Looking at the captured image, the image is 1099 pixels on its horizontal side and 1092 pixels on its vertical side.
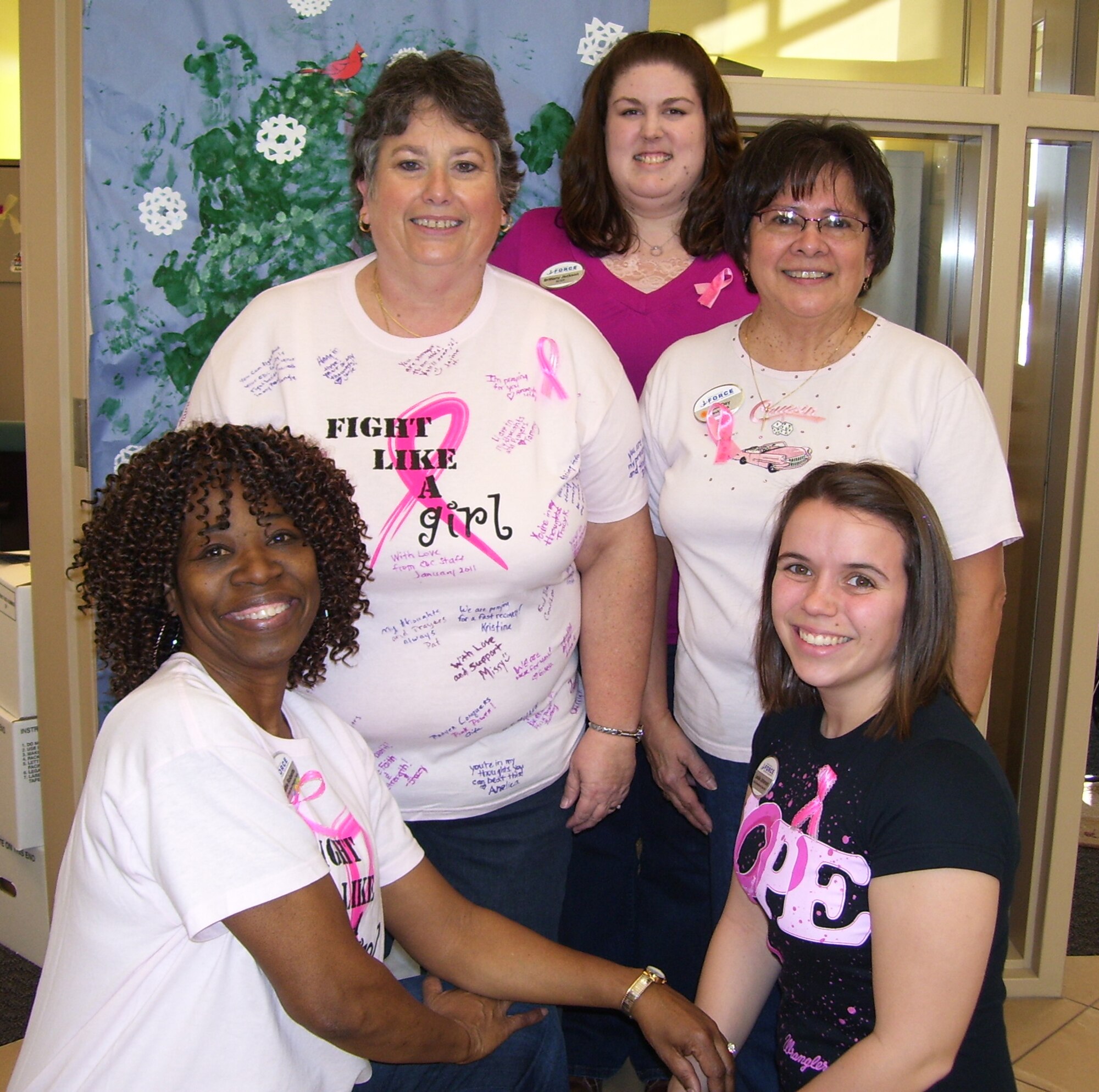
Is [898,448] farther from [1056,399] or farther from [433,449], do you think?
[1056,399]

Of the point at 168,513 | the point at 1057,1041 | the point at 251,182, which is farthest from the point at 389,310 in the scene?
the point at 1057,1041

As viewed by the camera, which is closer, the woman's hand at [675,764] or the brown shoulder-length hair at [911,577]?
the brown shoulder-length hair at [911,577]

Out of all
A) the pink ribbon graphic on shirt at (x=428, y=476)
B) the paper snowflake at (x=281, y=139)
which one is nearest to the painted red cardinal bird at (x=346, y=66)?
the paper snowflake at (x=281, y=139)

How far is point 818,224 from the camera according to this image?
1578 mm

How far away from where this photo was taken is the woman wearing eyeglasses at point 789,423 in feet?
4.98

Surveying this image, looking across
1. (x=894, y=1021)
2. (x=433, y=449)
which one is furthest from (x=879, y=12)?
(x=894, y=1021)

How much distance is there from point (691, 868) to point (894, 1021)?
0.96m

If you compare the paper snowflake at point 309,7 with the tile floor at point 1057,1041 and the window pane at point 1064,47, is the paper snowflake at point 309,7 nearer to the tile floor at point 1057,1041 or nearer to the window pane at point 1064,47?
the window pane at point 1064,47

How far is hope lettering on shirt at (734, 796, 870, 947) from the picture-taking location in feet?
3.84

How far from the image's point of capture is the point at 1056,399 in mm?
2469

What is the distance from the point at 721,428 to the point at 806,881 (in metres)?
0.73

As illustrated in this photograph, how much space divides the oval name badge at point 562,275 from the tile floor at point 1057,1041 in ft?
5.58

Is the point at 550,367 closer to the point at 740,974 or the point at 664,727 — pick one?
the point at 664,727

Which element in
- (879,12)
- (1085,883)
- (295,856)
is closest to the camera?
(295,856)
